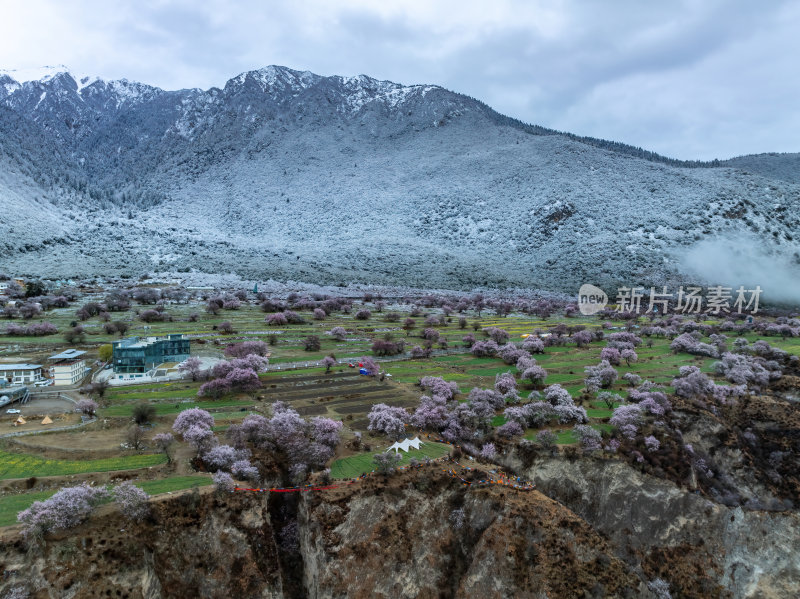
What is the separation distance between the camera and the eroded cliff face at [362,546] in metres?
22.7

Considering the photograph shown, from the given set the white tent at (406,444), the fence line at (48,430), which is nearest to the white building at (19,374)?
the fence line at (48,430)

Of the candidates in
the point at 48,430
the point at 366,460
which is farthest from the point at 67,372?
the point at 366,460

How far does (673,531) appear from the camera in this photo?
1217 inches

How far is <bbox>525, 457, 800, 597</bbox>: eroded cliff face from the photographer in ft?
99.9

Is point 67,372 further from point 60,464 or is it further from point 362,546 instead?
point 362,546

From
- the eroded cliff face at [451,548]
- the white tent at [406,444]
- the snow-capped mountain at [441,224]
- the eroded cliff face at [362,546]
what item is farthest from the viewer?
the snow-capped mountain at [441,224]

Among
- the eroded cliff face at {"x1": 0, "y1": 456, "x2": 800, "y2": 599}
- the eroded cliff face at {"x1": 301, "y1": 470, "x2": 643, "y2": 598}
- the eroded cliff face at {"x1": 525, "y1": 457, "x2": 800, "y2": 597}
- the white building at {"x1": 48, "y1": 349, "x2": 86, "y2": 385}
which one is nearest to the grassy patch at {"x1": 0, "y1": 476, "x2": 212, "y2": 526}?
the eroded cliff face at {"x1": 0, "y1": 456, "x2": 800, "y2": 599}

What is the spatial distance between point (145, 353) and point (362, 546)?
99.3 ft

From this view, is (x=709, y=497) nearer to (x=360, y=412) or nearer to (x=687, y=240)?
(x=360, y=412)

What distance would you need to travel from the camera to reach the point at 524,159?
192 m

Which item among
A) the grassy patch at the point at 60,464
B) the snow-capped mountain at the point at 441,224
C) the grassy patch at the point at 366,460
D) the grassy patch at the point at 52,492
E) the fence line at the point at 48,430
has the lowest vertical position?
the grassy patch at the point at 366,460

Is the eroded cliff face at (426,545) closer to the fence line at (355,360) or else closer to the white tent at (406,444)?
the white tent at (406,444)

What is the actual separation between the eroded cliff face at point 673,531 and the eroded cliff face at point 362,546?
3.93 meters

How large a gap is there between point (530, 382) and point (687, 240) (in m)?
122
